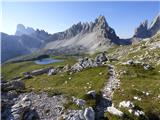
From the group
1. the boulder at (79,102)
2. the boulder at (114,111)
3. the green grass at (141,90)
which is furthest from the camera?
the boulder at (79,102)

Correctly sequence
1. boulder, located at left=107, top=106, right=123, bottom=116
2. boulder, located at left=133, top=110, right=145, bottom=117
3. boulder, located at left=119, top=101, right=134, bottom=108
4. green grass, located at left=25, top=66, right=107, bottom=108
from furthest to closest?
green grass, located at left=25, top=66, right=107, bottom=108
boulder, located at left=119, top=101, right=134, bottom=108
boulder, located at left=107, top=106, right=123, bottom=116
boulder, located at left=133, top=110, right=145, bottom=117

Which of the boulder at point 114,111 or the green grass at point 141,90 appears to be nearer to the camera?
the boulder at point 114,111

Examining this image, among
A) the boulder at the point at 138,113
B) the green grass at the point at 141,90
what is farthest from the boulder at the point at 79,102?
the boulder at the point at 138,113

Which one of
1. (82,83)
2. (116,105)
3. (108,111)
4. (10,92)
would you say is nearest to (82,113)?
(108,111)

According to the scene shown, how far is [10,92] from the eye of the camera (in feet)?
131

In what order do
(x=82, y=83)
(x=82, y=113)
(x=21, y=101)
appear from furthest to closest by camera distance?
1. (x=82, y=83)
2. (x=21, y=101)
3. (x=82, y=113)

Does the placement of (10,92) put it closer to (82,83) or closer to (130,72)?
(82,83)

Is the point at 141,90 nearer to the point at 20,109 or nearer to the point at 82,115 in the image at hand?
the point at 82,115

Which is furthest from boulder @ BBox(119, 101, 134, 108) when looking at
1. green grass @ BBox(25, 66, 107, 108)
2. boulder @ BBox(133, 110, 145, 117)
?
green grass @ BBox(25, 66, 107, 108)

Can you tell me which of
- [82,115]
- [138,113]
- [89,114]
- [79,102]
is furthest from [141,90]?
[82,115]

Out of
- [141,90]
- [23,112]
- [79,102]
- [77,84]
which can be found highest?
[77,84]

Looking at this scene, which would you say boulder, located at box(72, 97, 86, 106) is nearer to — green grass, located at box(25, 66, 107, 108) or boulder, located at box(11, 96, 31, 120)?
green grass, located at box(25, 66, 107, 108)

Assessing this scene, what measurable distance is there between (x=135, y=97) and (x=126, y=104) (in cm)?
464

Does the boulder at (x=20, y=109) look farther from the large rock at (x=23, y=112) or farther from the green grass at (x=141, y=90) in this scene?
the green grass at (x=141, y=90)
